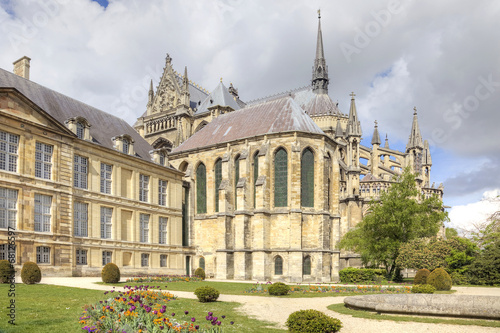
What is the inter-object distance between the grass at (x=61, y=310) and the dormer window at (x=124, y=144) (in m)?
17.5

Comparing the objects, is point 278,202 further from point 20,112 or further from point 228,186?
point 20,112

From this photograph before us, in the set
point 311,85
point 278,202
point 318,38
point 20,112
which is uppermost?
point 318,38

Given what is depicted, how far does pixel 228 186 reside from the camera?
4250cm

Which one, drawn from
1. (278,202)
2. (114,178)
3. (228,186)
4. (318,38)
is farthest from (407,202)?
(318,38)

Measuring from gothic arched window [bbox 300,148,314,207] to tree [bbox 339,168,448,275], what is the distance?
17.9 feet

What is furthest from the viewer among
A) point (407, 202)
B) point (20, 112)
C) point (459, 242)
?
point (407, 202)

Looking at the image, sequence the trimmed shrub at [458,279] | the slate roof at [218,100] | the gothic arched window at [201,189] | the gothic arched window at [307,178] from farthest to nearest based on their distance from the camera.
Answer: the slate roof at [218,100]
the gothic arched window at [201,189]
the gothic arched window at [307,178]
the trimmed shrub at [458,279]

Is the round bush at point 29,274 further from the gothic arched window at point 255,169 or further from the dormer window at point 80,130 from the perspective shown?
the gothic arched window at point 255,169

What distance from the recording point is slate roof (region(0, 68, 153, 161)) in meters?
30.6

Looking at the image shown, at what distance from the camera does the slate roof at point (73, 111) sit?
30.6 meters

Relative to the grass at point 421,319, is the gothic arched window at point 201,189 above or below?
above

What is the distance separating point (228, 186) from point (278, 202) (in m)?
5.08

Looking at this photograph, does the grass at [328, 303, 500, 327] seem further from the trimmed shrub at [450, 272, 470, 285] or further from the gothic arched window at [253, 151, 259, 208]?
the gothic arched window at [253, 151, 259, 208]

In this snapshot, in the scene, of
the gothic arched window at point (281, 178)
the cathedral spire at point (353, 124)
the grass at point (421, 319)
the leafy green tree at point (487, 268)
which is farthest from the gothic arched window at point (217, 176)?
the grass at point (421, 319)
